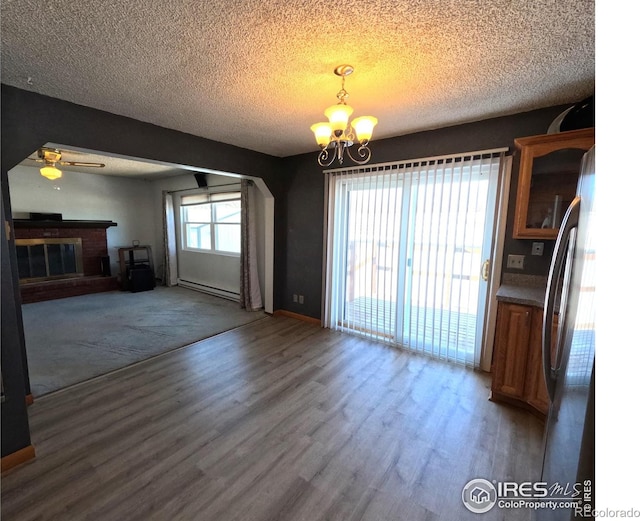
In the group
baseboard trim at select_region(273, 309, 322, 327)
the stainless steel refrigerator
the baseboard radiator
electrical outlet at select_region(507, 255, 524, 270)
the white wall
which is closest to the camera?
the stainless steel refrigerator

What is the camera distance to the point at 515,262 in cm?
254

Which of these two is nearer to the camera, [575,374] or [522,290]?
[575,374]

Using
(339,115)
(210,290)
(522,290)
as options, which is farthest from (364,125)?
(210,290)

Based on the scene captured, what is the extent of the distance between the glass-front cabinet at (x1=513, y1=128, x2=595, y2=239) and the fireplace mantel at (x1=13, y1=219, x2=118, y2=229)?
718 centimetres

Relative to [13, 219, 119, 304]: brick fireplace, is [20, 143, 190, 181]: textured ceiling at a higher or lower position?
higher

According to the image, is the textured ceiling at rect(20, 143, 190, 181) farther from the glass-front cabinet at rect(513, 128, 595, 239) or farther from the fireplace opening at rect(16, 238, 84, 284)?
the glass-front cabinet at rect(513, 128, 595, 239)

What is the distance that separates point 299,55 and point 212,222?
4720 mm

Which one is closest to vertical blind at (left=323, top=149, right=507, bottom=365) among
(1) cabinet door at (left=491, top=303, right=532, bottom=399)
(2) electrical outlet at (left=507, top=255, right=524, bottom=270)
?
(2) electrical outlet at (left=507, top=255, right=524, bottom=270)

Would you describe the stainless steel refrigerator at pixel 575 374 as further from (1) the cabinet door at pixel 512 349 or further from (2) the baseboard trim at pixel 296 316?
(2) the baseboard trim at pixel 296 316

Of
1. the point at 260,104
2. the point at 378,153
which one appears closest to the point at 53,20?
the point at 260,104

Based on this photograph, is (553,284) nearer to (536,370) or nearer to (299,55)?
(536,370)

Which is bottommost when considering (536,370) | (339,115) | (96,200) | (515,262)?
(536,370)

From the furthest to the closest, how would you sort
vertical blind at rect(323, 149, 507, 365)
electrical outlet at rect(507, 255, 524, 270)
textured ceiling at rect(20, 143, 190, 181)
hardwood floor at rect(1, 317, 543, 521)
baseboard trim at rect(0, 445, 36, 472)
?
textured ceiling at rect(20, 143, 190, 181)
vertical blind at rect(323, 149, 507, 365)
electrical outlet at rect(507, 255, 524, 270)
baseboard trim at rect(0, 445, 36, 472)
hardwood floor at rect(1, 317, 543, 521)

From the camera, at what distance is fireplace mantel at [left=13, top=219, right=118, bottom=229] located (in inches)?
194
